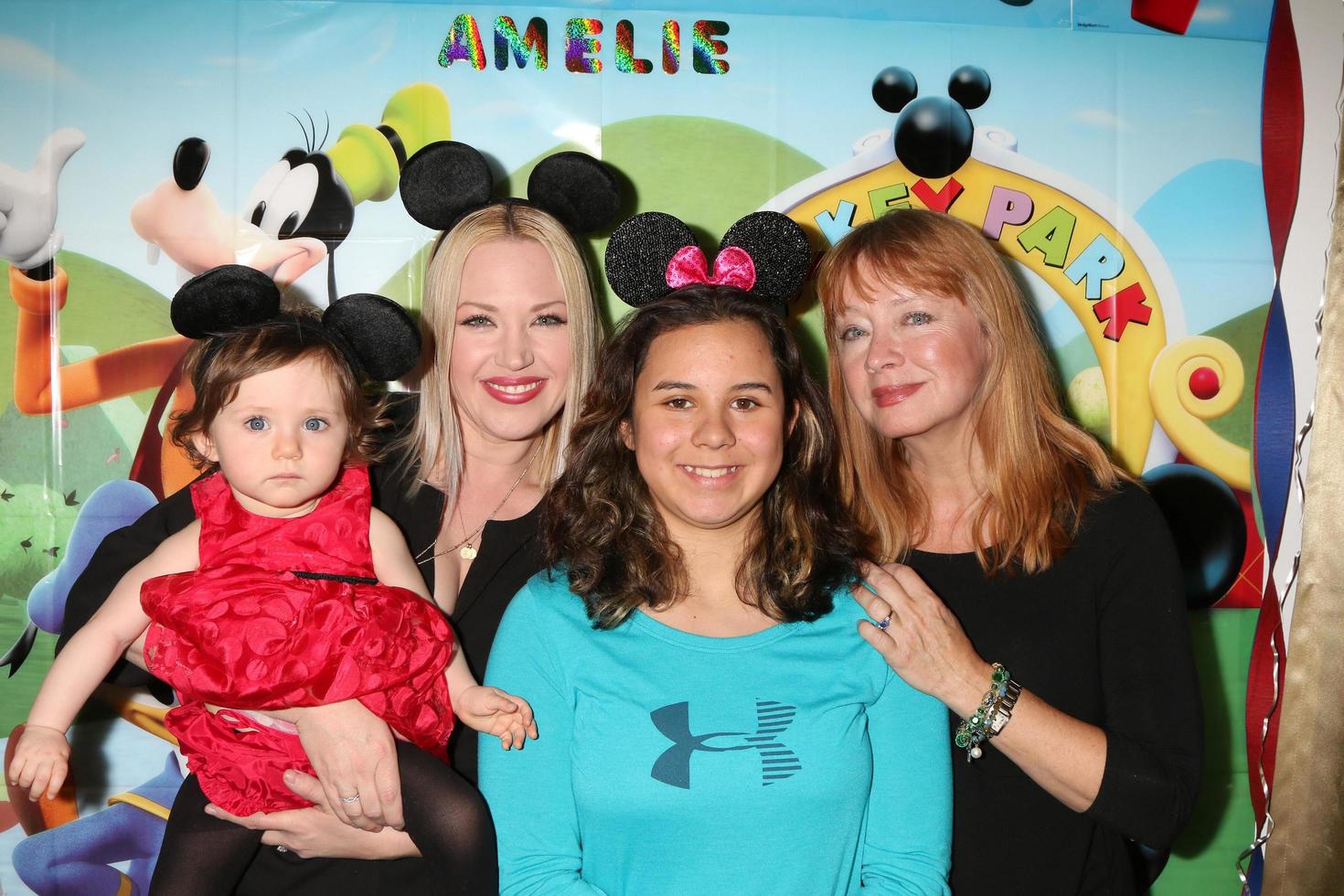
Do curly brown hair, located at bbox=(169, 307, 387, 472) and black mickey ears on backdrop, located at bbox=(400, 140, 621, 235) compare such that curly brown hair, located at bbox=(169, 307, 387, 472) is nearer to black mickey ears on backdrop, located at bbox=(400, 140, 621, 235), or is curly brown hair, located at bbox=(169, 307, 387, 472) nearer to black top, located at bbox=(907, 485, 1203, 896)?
black mickey ears on backdrop, located at bbox=(400, 140, 621, 235)

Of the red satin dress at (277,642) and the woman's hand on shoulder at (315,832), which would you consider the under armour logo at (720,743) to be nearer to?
the red satin dress at (277,642)

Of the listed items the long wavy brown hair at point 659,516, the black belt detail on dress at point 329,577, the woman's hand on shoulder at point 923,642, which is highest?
the long wavy brown hair at point 659,516

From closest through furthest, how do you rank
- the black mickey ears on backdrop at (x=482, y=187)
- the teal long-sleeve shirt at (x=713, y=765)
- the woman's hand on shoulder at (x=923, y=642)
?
the teal long-sleeve shirt at (x=713, y=765)
the woman's hand on shoulder at (x=923, y=642)
the black mickey ears on backdrop at (x=482, y=187)

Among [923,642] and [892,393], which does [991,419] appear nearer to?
[892,393]

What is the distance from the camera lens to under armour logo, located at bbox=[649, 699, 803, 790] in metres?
1.54

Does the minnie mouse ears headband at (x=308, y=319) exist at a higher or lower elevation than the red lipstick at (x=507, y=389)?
higher

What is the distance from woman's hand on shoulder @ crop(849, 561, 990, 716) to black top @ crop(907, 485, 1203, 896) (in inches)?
6.8

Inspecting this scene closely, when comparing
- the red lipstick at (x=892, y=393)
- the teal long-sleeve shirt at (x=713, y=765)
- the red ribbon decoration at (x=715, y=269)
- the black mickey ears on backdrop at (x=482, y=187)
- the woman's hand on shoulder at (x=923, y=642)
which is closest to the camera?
the teal long-sleeve shirt at (x=713, y=765)

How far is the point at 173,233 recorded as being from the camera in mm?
2822

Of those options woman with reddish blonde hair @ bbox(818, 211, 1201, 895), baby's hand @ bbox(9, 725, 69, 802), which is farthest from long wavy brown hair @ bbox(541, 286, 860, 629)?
baby's hand @ bbox(9, 725, 69, 802)

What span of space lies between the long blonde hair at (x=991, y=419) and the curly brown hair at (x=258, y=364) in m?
1.02

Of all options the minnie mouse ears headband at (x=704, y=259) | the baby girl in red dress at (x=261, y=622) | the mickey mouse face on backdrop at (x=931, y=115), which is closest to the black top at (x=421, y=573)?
the baby girl in red dress at (x=261, y=622)

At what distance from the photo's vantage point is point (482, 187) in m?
2.30

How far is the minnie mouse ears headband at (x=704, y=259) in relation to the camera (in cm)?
190
